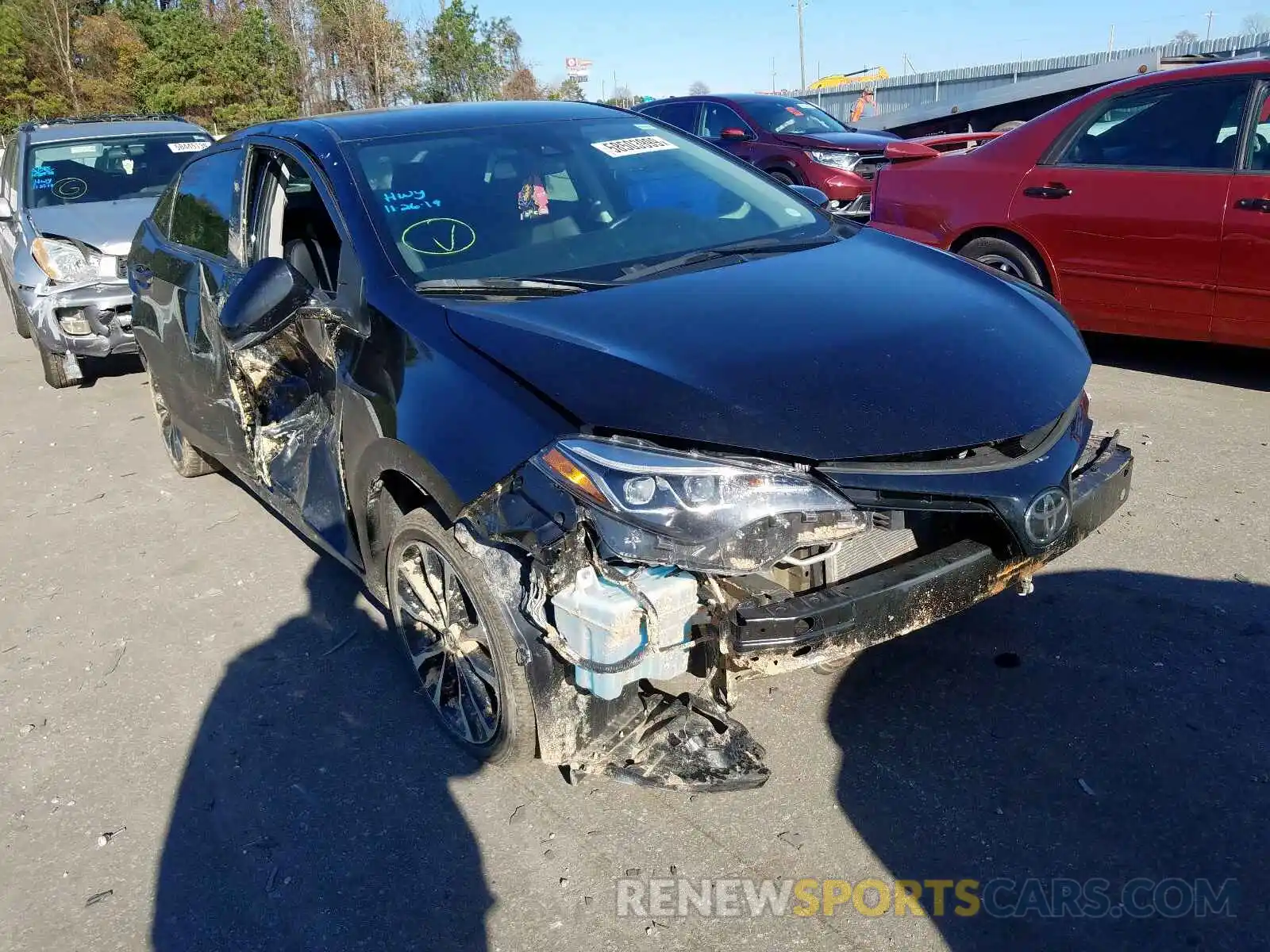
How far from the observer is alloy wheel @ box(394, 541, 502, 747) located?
113 inches

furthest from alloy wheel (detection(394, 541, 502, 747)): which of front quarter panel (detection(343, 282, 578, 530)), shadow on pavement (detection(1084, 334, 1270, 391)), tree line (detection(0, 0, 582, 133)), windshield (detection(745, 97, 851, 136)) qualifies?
tree line (detection(0, 0, 582, 133))

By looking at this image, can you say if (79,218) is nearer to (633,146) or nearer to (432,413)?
(633,146)

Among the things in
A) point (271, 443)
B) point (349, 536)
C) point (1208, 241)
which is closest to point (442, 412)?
point (349, 536)

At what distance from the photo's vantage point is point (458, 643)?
2.96 m

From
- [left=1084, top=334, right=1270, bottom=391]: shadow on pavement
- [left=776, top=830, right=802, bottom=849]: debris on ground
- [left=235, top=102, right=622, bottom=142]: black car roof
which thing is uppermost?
[left=235, top=102, right=622, bottom=142]: black car roof

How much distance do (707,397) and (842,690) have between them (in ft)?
3.92

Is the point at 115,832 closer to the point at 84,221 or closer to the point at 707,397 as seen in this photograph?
the point at 707,397

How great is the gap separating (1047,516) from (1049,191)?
4023 mm

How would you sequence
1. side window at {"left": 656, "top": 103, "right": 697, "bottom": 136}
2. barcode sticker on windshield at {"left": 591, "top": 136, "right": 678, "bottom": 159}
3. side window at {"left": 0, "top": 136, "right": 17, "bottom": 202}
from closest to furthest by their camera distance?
barcode sticker on windshield at {"left": 591, "top": 136, "right": 678, "bottom": 159} → side window at {"left": 0, "top": 136, "right": 17, "bottom": 202} → side window at {"left": 656, "top": 103, "right": 697, "bottom": 136}

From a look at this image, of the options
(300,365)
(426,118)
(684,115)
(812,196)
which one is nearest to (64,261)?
(426,118)

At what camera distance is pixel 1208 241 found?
5.30 m

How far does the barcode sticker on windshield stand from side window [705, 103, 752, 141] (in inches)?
320

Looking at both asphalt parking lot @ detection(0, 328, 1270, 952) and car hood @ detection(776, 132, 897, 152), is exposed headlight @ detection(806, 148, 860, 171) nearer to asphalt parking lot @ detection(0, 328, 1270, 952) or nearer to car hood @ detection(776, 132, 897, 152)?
car hood @ detection(776, 132, 897, 152)

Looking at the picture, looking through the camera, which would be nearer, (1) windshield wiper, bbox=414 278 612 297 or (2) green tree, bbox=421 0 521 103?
(1) windshield wiper, bbox=414 278 612 297
